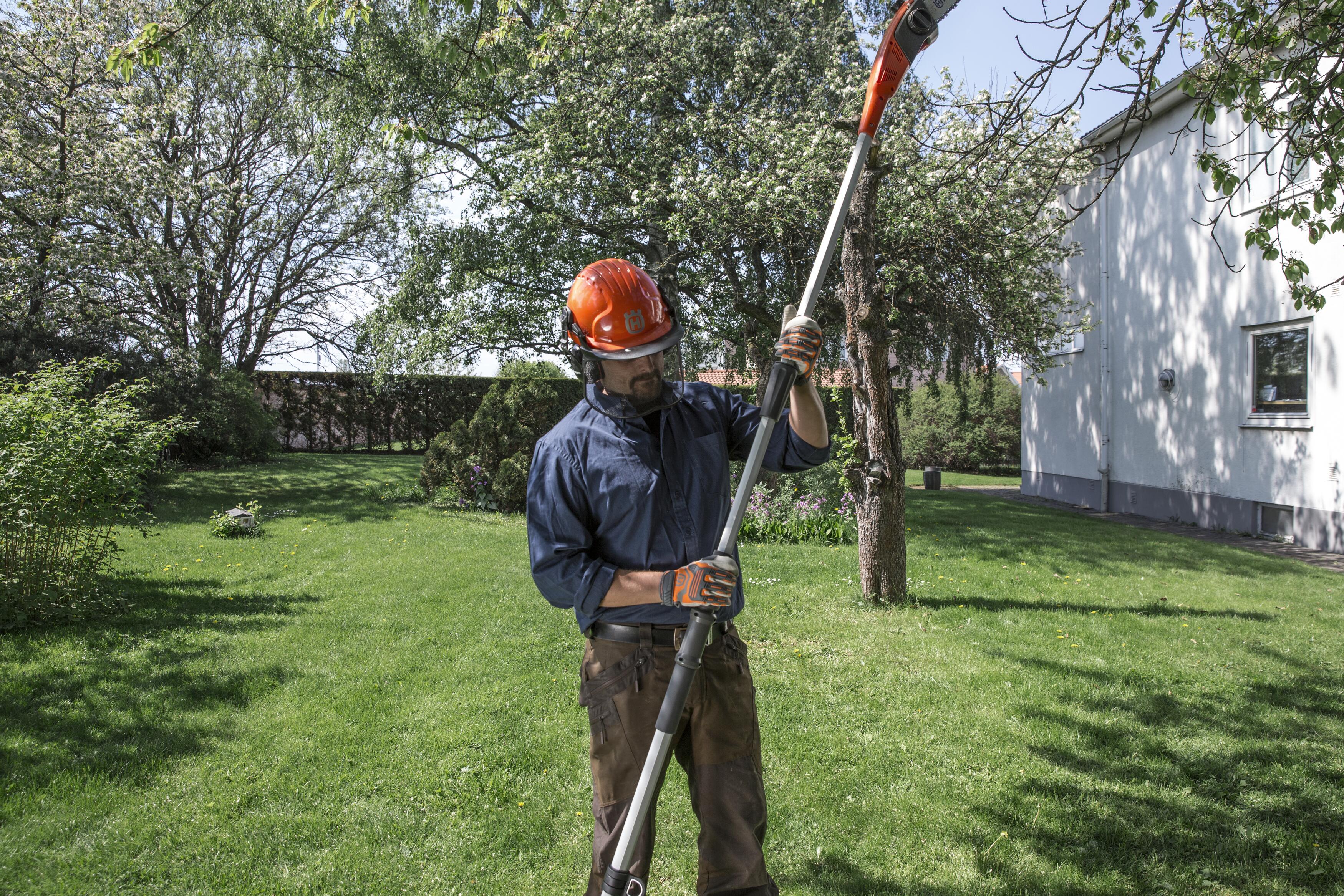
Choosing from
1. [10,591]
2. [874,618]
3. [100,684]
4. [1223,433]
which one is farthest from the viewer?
[1223,433]

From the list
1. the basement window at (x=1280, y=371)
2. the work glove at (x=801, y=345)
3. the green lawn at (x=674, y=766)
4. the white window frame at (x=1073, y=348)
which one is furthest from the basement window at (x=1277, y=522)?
the work glove at (x=801, y=345)

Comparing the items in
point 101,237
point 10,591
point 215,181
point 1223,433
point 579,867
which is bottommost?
point 579,867

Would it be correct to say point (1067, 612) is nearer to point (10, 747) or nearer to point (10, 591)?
point (10, 747)

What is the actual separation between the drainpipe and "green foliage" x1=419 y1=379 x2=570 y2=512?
982cm

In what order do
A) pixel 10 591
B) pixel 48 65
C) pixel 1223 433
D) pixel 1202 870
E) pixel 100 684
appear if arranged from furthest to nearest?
1. pixel 48 65
2. pixel 1223 433
3. pixel 10 591
4. pixel 100 684
5. pixel 1202 870

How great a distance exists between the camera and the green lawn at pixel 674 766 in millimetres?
3318

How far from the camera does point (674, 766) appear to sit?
4.12 m

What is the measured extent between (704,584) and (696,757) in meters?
0.63

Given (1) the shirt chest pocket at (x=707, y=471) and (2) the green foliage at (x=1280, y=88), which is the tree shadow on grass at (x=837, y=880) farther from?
(2) the green foliage at (x=1280, y=88)

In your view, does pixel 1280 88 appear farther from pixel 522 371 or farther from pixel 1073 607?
pixel 522 371

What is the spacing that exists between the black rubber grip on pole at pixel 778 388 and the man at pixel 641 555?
0.11 feet

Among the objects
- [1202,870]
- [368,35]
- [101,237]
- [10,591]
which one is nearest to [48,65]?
[101,237]

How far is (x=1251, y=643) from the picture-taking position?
6164 millimetres

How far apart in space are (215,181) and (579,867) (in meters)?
19.9
